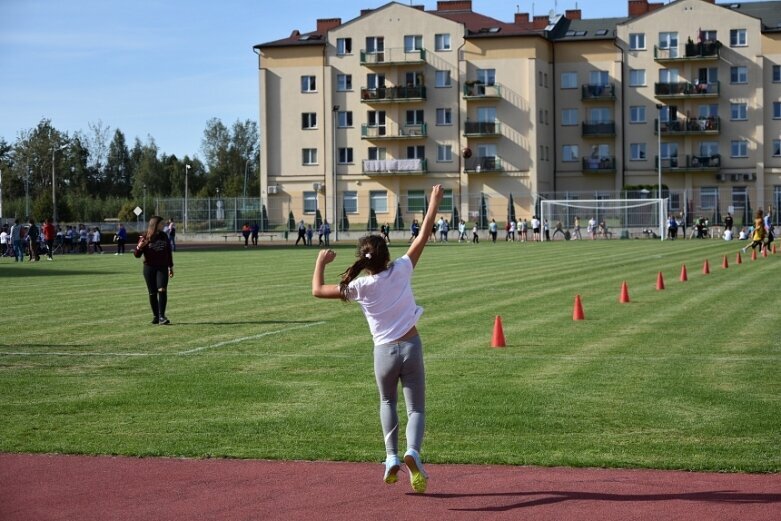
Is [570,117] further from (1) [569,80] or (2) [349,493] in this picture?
(2) [349,493]

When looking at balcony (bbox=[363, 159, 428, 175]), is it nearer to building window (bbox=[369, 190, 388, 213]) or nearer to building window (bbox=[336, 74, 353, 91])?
building window (bbox=[369, 190, 388, 213])

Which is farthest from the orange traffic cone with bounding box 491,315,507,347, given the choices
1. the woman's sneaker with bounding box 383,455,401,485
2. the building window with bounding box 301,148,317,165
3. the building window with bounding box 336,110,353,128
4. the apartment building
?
the building window with bounding box 301,148,317,165

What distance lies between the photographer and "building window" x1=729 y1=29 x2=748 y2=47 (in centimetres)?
8925

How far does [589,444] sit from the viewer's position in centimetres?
1002

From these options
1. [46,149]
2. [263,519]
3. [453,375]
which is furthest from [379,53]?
[263,519]

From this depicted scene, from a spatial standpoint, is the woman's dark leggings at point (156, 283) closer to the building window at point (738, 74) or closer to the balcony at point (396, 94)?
the balcony at point (396, 94)

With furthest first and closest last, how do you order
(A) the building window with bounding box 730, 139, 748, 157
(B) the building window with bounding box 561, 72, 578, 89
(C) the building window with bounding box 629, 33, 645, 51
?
(B) the building window with bounding box 561, 72, 578, 89 → (C) the building window with bounding box 629, 33, 645, 51 → (A) the building window with bounding box 730, 139, 748, 157

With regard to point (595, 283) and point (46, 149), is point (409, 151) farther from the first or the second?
point (595, 283)

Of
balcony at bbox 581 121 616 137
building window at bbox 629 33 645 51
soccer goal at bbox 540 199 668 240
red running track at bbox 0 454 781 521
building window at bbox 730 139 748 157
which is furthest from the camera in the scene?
balcony at bbox 581 121 616 137

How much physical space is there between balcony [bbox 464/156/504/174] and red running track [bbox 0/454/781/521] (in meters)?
82.1

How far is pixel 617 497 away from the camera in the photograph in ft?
27.0

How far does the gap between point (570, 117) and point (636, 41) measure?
7.80 meters

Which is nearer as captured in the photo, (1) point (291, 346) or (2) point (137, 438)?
(2) point (137, 438)

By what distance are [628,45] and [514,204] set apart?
628 inches
